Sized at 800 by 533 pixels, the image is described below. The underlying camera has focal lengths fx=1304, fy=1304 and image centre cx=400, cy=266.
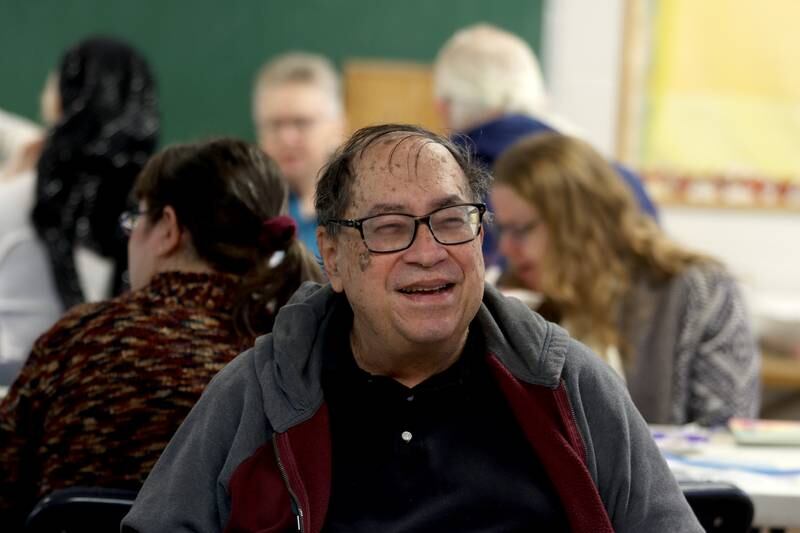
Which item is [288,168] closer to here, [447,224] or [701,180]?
[701,180]

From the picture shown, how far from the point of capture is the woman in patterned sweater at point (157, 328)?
2.10 m

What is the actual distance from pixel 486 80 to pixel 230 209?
90.5 inches

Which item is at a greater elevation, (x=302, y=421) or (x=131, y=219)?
(x=131, y=219)

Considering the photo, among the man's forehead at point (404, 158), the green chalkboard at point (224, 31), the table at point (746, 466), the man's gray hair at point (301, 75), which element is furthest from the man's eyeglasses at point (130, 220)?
the green chalkboard at point (224, 31)

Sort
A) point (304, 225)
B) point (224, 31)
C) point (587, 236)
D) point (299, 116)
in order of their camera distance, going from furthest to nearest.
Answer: point (224, 31) < point (299, 116) < point (304, 225) < point (587, 236)

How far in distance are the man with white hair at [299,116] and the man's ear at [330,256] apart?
3.03 meters

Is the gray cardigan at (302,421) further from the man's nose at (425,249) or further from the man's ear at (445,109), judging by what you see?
the man's ear at (445,109)

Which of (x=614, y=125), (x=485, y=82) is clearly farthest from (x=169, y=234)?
(x=614, y=125)

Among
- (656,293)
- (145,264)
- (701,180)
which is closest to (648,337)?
(656,293)

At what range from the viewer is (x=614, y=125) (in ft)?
19.8

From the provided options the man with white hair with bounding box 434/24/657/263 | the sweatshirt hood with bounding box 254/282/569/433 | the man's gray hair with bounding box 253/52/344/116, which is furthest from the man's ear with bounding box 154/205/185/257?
the man's gray hair with bounding box 253/52/344/116

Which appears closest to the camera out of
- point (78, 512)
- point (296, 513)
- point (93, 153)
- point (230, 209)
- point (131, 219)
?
point (296, 513)

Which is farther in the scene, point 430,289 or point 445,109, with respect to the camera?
point 445,109

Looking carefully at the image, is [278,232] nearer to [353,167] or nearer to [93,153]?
[353,167]
